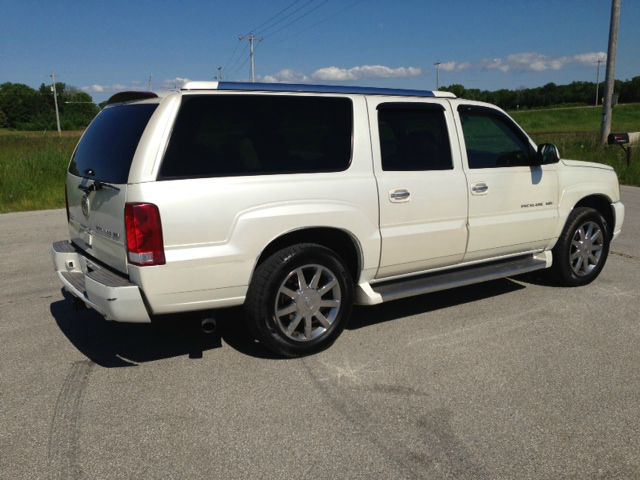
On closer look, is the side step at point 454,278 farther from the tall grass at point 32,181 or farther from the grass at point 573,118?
the grass at point 573,118

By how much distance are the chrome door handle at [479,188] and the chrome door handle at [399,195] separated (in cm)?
70

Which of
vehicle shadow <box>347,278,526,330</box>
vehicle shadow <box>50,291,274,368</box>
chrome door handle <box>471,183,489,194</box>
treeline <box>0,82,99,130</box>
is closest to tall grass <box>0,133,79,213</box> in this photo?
vehicle shadow <box>50,291,274,368</box>

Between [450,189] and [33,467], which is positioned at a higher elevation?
[450,189]

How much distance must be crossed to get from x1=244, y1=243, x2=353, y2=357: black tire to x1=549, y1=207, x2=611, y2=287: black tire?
250 centimetres

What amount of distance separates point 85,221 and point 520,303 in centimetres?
379

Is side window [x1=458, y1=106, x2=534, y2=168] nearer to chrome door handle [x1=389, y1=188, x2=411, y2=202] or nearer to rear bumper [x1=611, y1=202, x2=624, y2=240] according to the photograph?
chrome door handle [x1=389, y1=188, x2=411, y2=202]

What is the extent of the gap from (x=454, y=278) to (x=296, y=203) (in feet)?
5.39

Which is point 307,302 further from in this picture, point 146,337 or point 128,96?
point 128,96

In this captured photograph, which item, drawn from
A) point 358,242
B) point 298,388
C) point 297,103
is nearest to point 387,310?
point 358,242

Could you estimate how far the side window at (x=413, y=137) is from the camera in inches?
173

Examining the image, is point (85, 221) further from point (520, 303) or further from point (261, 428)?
point (520, 303)

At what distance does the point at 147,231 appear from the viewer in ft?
11.1

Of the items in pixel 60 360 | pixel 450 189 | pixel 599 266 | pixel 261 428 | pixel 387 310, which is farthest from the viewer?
pixel 599 266

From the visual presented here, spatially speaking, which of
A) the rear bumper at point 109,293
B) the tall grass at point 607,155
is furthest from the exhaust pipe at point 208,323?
the tall grass at point 607,155
